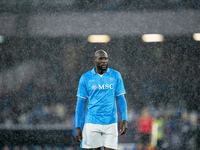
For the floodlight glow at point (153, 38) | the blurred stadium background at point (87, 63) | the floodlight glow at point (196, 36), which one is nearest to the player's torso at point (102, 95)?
the blurred stadium background at point (87, 63)

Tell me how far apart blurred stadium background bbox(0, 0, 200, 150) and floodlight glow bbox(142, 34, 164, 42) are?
1.7 inches

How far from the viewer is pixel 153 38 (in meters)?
5.64

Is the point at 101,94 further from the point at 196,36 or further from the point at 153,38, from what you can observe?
the point at 196,36

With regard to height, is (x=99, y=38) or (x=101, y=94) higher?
(x=99, y=38)

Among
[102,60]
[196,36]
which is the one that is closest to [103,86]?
[102,60]

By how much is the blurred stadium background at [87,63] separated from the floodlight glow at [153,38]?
0.04 m

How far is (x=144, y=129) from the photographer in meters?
5.56

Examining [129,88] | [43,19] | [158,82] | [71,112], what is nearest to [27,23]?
[43,19]

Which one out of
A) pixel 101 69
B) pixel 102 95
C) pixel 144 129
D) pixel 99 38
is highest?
pixel 99 38

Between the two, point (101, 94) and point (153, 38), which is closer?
point (101, 94)

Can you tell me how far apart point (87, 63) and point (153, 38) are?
4.40 feet

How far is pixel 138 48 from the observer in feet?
18.5

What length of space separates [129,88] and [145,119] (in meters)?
0.65

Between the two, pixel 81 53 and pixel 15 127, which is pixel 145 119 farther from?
pixel 15 127
